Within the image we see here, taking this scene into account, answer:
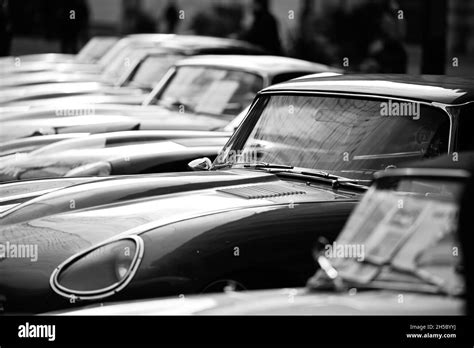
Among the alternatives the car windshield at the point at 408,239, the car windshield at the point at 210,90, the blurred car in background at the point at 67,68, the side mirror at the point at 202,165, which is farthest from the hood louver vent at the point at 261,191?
the blurred car in background at the point at 67,68

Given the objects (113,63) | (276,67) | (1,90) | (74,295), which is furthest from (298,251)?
(113,63)

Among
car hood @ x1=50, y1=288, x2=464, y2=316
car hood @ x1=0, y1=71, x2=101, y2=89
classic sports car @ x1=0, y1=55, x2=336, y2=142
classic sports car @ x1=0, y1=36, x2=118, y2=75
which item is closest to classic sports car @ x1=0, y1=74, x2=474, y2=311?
car hood @ x1=50, y1=288, x2=464, y2=316

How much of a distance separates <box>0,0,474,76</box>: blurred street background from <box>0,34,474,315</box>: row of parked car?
3.40 meters

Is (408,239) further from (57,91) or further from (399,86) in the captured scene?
(57,91)

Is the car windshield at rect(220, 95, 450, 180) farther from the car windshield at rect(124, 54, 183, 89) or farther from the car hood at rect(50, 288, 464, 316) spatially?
the car windshield at rect(124, 54, 183, 89)

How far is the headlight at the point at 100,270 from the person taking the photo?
2910mm

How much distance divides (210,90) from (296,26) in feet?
19.9

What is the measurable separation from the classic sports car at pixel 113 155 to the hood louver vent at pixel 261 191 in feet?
4.49

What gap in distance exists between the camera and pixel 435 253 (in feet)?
6.59

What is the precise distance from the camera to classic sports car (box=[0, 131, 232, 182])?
488 cm

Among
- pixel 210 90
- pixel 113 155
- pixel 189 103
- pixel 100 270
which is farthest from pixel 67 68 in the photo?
pixel 100 270

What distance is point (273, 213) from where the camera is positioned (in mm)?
3254

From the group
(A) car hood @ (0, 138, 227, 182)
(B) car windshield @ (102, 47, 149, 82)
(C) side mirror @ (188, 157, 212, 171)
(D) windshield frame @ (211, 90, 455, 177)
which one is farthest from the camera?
(B) car windshield @ (102, 47, 149, 82)

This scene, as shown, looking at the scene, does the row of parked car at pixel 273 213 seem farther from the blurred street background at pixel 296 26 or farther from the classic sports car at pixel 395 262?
the blurred street background at pixel 296 26
